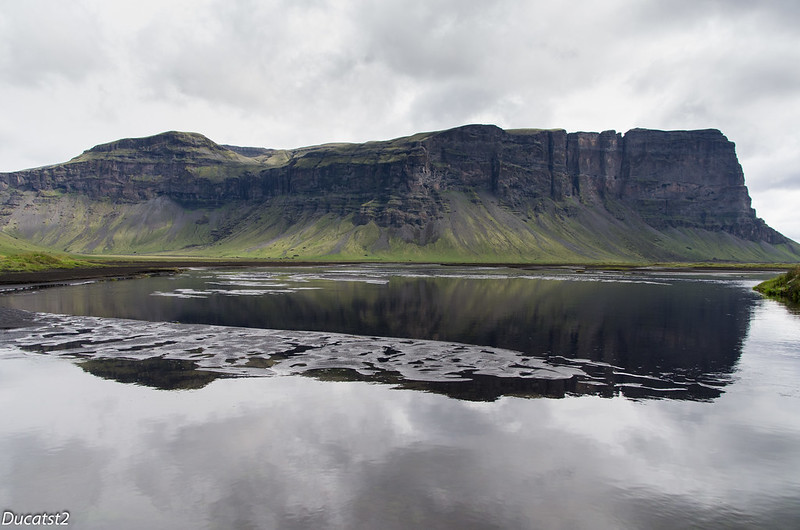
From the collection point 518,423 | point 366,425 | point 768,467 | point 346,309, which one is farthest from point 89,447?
point 346,309

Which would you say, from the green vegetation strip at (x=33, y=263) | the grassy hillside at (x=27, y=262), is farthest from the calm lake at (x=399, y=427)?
the grassy hillside at (x=27, y=262)

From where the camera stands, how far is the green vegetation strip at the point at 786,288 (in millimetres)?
70312

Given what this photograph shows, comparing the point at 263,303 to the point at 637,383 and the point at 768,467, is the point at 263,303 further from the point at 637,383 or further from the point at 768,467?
the point at 768,467

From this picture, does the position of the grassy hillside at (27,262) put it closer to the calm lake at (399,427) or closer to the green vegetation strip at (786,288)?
the calm lake at (399,427)

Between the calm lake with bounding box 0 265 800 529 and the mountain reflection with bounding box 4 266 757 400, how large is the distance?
0.34 meters

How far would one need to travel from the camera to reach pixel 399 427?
18.8 m

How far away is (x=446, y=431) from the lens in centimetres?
1830

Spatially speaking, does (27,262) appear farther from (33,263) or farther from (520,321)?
(520,321)

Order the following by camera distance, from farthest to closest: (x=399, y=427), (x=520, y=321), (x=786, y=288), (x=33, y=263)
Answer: (x=33, y=263) < (x=786, y=288) < (x=520, y=321) < (x=399, y=427)

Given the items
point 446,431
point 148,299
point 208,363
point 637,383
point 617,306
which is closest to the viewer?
point 446,431

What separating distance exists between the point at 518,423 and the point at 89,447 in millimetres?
16283

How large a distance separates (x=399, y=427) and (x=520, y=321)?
29.4 m

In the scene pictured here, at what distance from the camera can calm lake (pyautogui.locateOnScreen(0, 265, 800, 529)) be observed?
1323 cm

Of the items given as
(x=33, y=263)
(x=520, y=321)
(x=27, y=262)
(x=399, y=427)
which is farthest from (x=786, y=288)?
(x=33, y=263)
